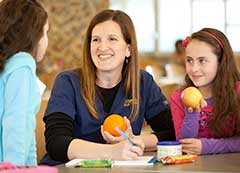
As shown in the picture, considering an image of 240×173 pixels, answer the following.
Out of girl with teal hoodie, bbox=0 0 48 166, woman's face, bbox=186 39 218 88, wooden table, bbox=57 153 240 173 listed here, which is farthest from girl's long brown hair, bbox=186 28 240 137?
girl with teal hoodie, bbox=0 0 48 166

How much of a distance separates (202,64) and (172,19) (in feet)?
27.4

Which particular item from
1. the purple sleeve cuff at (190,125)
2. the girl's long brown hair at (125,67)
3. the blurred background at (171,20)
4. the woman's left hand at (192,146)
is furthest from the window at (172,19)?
the woman's left hand at (192,146)

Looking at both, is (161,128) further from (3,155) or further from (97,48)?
(3,155)

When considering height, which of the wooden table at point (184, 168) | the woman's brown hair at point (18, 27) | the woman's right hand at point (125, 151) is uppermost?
the woman's brown hair at point (18, 27)

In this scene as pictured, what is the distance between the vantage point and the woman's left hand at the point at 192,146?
248 centimetres

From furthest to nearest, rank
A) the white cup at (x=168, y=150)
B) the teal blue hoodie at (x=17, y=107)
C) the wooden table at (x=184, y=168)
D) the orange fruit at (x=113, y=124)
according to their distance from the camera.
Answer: the orange fruit at (x=113, y=124) < the white cup at (x=168, y=150) < the teal blue hoodie at (x=17, y=107) < the wooden table at (x=184, y=168)

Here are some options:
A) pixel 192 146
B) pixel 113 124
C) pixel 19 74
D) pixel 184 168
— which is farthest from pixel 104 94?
pixel 184 168

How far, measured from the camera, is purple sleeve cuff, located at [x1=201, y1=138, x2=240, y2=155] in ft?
8.17

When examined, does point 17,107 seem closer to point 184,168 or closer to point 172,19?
point 184,168

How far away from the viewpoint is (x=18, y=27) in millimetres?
2350

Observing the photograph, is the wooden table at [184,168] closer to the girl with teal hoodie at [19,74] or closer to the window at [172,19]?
the girl with teal hoodie at [19,74]

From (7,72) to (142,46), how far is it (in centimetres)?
894

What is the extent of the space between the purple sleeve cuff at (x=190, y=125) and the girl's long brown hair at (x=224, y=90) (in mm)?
81

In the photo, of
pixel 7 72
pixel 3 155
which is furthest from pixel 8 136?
pixel 7 72
